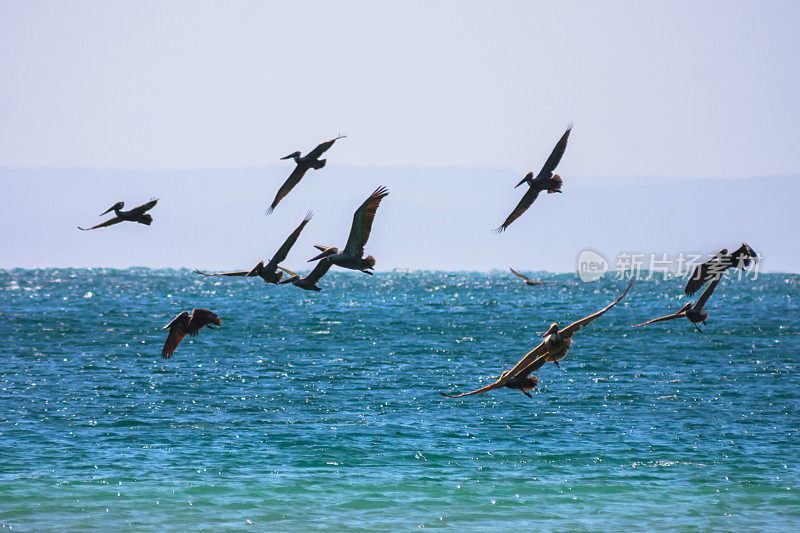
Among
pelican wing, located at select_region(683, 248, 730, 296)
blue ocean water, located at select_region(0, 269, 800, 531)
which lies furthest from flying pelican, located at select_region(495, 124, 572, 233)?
blue ocean water, located at select_region(0, 269, 800, 531)

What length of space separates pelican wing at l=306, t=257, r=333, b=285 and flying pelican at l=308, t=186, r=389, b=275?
9 cm

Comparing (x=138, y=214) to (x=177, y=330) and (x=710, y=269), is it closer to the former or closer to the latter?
(x=177, y=330)

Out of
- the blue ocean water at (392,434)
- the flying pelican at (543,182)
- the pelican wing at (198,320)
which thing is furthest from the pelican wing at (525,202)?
the blue ocean water at (392,434)

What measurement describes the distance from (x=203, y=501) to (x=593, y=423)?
1542 cm

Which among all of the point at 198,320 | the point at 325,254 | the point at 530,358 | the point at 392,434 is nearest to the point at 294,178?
the point at 325,254

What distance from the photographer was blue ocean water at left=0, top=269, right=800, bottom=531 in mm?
23219

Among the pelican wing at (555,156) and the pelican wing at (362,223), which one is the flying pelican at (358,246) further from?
the pelican wing at (555,156)

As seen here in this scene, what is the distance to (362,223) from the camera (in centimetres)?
1571

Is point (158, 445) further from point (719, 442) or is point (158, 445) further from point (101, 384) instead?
point (719, 442)

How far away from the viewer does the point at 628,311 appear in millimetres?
92750

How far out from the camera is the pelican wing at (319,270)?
15.5 metres

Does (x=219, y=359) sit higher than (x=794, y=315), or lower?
lower

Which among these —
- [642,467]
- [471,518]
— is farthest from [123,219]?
[642,467]

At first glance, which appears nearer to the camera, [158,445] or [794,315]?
[158,445]
